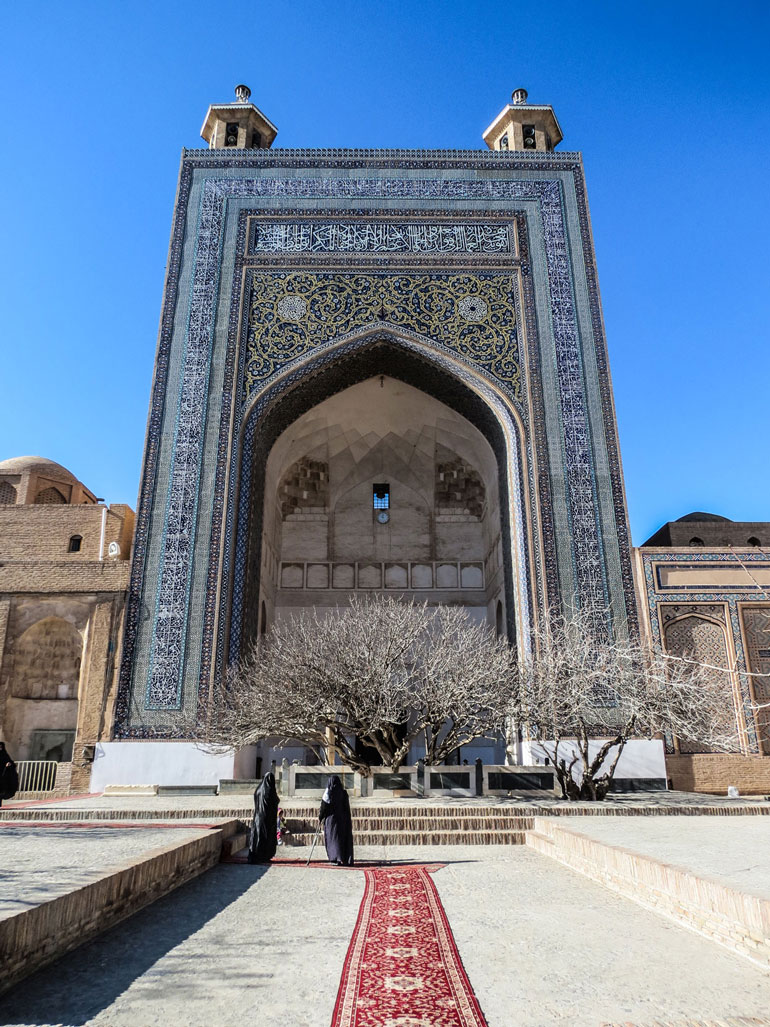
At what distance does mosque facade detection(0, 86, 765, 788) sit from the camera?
322 inches

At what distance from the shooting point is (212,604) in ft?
26.7

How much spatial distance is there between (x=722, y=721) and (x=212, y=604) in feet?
17.6

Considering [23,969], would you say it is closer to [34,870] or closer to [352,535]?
[34,870]

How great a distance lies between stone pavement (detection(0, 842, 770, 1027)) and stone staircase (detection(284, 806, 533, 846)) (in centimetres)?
174

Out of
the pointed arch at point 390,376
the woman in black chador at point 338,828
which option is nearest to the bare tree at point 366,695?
the pointed arch at point 390,376

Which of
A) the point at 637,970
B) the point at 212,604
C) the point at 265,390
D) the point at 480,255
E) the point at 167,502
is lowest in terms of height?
the point at 637,970

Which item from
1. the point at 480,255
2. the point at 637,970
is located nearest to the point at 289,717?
the point at 637,970

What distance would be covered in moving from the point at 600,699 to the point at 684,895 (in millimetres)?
5478

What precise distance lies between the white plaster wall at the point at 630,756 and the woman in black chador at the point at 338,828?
13.6 feet

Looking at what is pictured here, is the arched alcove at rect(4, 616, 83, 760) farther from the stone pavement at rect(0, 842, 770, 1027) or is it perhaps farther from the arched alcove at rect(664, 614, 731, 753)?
the stone pavement at rect(0, 842, 770, 1027)

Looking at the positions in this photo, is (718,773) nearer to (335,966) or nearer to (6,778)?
(6,778)

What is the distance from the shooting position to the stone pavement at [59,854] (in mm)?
2201

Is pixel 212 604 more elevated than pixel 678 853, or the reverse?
pixel 212 604

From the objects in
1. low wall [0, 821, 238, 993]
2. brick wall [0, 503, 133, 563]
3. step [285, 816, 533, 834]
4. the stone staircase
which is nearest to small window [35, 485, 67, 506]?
brick wall [0, 503, 133, 563]
